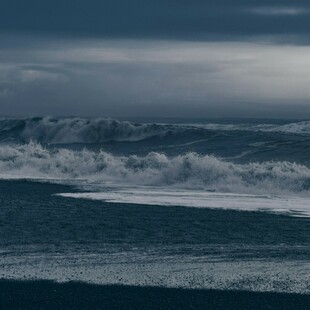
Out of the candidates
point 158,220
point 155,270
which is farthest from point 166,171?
point 155,270

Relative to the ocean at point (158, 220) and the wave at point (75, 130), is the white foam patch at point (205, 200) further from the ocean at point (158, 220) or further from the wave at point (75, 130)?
the wave at point (75, 130)

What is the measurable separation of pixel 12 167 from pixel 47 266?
20131mm

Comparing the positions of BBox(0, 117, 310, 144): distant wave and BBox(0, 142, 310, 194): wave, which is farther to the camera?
BBox(0, 117, 310, 144): distant wave

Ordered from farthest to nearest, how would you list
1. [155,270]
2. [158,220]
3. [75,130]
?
[75,130], [158,220], [155,270]

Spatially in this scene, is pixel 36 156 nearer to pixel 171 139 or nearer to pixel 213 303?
pixel 171 139

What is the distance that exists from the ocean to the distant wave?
10594mm

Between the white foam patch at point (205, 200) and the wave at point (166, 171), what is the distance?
5.63ft

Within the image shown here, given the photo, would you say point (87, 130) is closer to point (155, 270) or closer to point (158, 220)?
point (158, 220)

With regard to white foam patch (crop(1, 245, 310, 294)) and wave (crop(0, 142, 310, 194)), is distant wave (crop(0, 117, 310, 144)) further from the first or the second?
white foam patch (crop(1, 245, 310, 294))

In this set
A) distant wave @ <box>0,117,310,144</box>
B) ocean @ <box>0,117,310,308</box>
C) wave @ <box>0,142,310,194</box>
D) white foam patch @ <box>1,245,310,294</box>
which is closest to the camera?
white foam patch @ <box>1,245,310,294</box>

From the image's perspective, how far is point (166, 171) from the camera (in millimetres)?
25562

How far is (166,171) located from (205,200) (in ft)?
20.1

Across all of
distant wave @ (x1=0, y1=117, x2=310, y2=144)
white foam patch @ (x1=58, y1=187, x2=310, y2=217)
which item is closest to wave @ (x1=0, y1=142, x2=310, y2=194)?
white foam patch @ (x1=58, y1=187, x2=310, y2=217)

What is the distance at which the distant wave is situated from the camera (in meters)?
44.8
